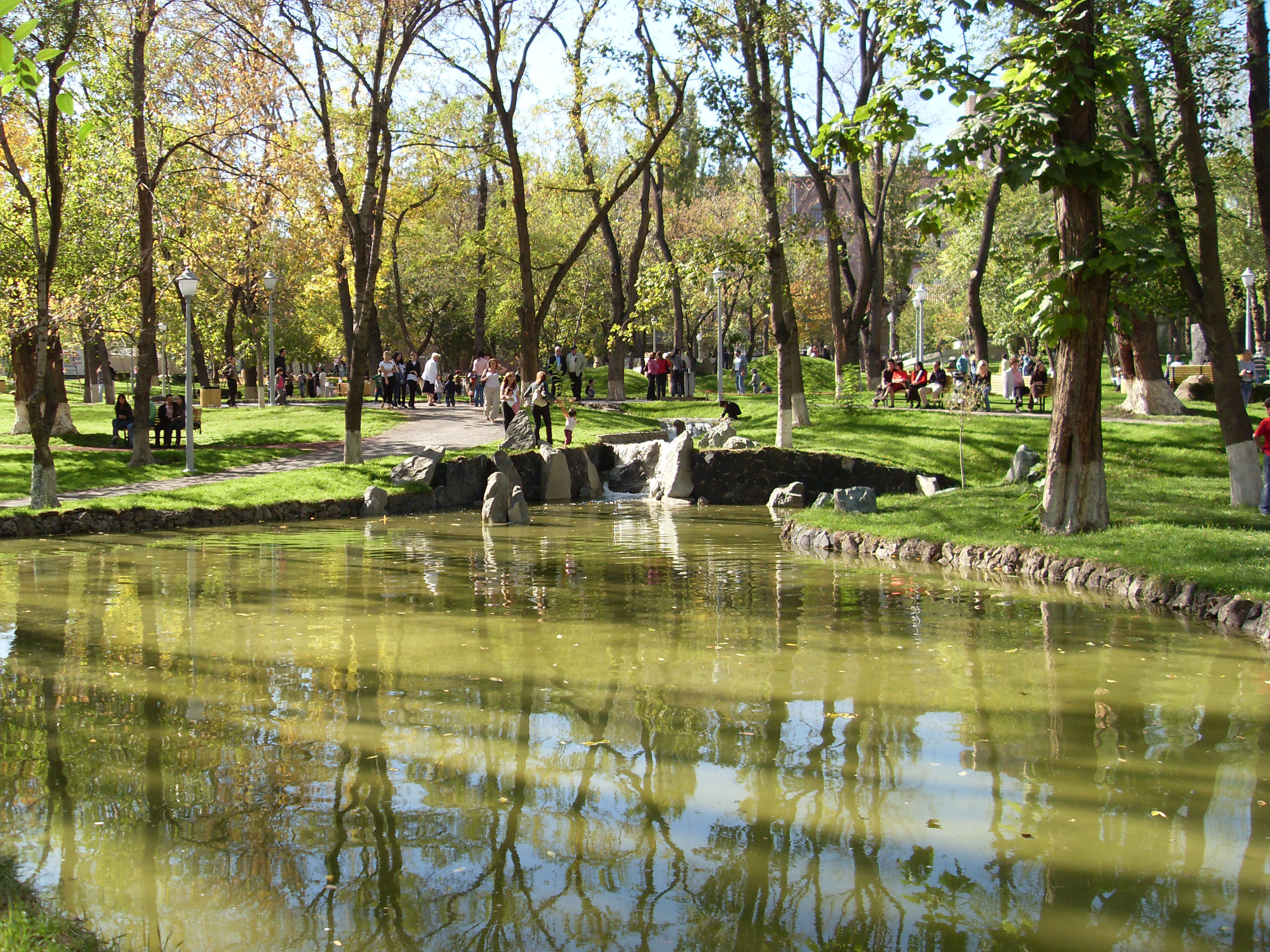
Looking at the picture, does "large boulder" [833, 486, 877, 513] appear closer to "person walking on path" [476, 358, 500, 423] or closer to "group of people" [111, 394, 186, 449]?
"person walking on path" [476, 358, 500, 423]

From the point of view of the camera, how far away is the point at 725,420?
24141 mm

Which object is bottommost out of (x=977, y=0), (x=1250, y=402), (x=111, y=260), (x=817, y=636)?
(x=817, y=636)

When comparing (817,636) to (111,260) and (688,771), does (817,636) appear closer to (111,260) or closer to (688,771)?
(688,771)

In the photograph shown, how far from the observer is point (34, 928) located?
3.61m

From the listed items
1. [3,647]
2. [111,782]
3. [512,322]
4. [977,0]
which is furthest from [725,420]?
[512,322]

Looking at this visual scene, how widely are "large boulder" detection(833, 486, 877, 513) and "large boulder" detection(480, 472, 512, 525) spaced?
217 inches

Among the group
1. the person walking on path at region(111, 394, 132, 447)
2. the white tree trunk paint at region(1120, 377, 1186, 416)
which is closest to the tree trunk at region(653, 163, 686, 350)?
the white tree trunk paint at region(1120, 377, 1186, 416)

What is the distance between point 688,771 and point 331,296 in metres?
48.1

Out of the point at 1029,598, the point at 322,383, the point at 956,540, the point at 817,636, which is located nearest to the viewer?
the point at 817,636

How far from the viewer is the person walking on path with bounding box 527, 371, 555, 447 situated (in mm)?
23109

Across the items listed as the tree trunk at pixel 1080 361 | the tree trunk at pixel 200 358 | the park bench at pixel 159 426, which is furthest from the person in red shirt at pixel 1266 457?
the tree trunk at pixel 200 358

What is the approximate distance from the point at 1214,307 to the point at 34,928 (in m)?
14.4

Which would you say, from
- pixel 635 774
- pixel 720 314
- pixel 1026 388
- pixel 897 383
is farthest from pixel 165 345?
pixel 635 774

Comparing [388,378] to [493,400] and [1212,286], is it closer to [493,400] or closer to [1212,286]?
[493,400]
